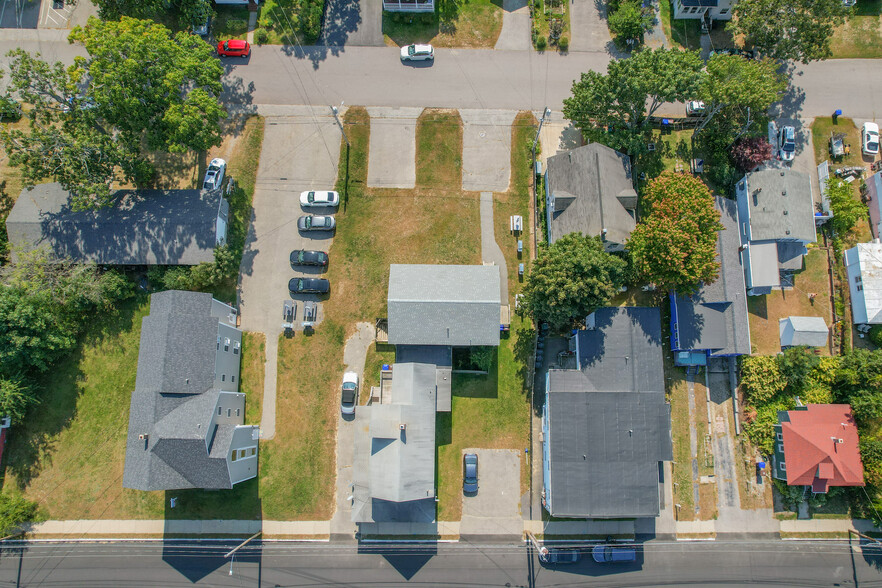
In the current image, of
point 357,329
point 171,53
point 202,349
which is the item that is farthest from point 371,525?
point 171,53

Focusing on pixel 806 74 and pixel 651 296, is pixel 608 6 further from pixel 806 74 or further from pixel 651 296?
pixel 651 296

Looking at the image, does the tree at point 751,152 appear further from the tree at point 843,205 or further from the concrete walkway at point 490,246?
the concrete walkway at point 490,246

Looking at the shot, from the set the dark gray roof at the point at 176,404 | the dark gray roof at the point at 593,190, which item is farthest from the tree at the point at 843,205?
the dark gray roof at the point at 176,404

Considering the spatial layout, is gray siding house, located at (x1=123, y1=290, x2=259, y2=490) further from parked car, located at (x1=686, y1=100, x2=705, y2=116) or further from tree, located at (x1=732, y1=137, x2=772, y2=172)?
tree, located at (x1=732, y1=137, x2=772, y2=172)

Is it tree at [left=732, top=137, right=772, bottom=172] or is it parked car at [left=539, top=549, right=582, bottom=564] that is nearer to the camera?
parked car at [left=539, top=549, right=582, bottom=564]

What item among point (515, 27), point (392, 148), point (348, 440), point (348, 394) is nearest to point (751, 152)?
point (515, 27)

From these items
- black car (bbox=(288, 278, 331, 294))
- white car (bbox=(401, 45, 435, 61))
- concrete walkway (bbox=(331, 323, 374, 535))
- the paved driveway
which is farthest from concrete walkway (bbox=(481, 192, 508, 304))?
white car (bbox=(401, 45, 435, 61))
